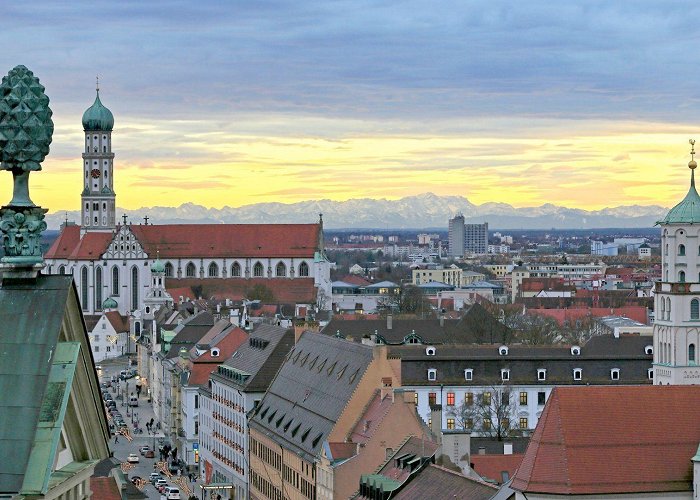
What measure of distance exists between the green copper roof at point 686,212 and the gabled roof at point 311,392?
23.7m

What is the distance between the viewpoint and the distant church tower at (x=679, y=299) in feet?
313

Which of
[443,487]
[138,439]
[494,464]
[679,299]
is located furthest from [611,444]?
[138,439]

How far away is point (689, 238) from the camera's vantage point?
323 ft

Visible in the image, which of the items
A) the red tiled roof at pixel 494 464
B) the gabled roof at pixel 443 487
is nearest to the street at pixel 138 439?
the red tiled roof at pixel 494 464

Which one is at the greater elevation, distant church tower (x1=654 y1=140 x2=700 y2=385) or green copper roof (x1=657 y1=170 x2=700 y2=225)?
green copper roof (x1=657 y1=170 x2=700 y2=225)

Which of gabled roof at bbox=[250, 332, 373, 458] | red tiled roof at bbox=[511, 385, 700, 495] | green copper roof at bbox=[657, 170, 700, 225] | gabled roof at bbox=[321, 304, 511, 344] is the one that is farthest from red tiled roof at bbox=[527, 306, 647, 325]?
red tiled roof at bbox=[511, 385, 700, 495]

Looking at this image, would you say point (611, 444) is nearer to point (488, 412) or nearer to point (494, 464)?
point (494, 464)

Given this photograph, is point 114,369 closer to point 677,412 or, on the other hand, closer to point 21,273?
point 677,412

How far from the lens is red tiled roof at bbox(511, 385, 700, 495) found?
51281 mm

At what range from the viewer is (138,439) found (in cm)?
12950

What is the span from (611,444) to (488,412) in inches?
1834

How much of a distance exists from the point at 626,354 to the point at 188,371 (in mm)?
34127

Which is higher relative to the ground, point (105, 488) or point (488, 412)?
point (105, 488)

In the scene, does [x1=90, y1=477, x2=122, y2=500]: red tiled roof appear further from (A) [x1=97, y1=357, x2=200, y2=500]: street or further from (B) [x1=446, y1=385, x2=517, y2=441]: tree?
(B) [x1=446, y1=385, x2=517, y2=441]: tree
